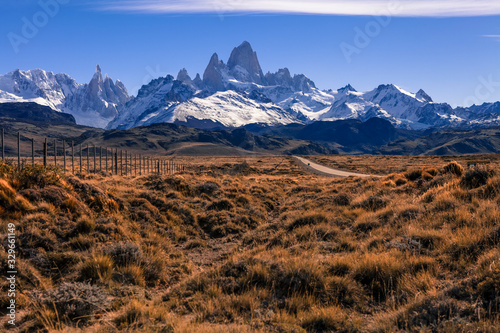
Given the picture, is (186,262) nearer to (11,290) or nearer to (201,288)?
(201,288)

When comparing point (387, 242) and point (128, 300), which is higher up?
point (387, 242)

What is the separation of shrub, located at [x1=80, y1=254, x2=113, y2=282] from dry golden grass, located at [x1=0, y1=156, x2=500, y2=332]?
0.10 ft

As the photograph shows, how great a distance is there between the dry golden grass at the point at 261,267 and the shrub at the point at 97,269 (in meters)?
0.03

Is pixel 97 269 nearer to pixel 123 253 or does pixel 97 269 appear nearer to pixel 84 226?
pixel 123 253

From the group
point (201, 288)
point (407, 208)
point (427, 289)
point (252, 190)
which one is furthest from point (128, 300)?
point (252, 190)

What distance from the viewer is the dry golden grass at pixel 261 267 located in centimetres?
547

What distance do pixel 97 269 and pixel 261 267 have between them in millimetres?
3884

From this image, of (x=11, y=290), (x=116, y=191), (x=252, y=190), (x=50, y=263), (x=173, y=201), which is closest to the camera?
(x=11, y=290)

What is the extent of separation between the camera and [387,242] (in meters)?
8.73

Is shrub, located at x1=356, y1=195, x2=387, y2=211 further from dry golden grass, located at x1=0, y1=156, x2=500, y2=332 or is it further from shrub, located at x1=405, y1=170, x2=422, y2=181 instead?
shrub, located at x1=405, y1=170, x2=422, y2=181

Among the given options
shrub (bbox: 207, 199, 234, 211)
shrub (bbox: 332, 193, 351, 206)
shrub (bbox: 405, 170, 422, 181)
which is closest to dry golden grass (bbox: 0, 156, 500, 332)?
shrub (bbox: 332, 193, 351, 206)

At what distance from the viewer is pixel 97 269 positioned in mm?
7645

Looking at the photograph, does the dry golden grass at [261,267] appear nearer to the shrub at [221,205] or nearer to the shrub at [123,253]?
the shrub at [123,253]

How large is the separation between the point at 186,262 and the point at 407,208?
7.76m
